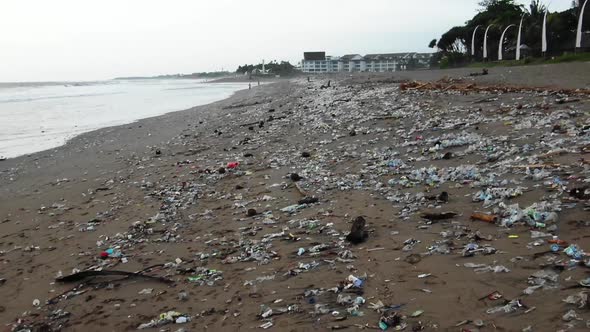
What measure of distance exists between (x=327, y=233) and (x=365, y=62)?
402 feet

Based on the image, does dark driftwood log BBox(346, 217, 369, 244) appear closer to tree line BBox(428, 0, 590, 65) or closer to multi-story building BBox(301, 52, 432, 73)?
tree line BBox(428, 0, 590, 65)

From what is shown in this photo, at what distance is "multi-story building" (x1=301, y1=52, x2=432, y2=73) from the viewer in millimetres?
109500

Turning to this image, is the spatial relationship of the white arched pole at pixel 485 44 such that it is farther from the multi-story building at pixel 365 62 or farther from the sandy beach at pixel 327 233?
the multi-story building at pixel 365 62

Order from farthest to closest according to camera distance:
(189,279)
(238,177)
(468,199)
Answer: (238,177)
(468,199)
(189,279)

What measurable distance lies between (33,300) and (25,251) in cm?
178

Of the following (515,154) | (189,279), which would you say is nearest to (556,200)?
(515,154)

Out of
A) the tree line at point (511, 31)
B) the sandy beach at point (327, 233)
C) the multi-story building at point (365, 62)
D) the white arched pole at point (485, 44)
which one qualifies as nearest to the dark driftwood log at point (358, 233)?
the sandy beach at point (327, 233)

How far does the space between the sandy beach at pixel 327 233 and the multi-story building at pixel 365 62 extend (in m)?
97.6

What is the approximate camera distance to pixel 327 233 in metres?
4.91

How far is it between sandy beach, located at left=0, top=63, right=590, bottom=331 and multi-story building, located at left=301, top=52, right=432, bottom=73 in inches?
3842

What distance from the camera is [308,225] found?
5246 mm

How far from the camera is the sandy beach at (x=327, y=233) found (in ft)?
10.8

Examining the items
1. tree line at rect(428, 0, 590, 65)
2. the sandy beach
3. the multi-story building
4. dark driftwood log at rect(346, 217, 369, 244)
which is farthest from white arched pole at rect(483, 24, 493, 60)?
dark driftwood log at rect(346, 217, 369, 244)

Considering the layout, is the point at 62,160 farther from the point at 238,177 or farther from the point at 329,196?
the point at 329,196
